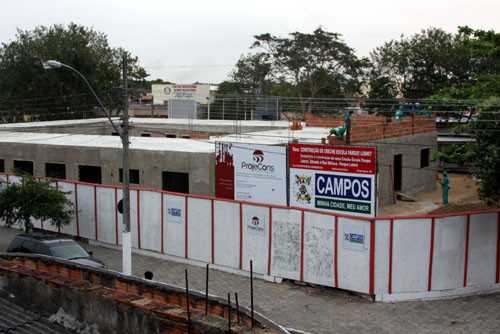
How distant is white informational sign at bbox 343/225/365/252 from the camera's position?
49.5 feet

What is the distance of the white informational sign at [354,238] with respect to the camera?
1508 centimetres

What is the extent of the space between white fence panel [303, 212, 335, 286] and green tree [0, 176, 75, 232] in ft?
34.0

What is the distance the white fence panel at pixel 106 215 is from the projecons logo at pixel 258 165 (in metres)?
Result: 5.56

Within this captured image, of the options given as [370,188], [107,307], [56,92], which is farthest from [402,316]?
[56,92]

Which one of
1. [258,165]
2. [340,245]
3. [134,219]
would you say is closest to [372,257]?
[340,245]

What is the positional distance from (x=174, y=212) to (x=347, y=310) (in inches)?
298

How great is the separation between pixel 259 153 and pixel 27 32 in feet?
168

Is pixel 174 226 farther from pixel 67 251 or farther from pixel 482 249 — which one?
pixel 482 249

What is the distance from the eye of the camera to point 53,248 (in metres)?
16.5

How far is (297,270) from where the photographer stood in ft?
53.7

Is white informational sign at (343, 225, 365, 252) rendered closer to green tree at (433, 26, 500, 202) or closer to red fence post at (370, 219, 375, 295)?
red fence post at (370, 219, 375, 295)

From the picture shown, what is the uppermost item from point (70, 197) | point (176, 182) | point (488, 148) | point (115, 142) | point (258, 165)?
point (488, 148)

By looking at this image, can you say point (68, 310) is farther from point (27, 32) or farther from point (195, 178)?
point (27, 32)

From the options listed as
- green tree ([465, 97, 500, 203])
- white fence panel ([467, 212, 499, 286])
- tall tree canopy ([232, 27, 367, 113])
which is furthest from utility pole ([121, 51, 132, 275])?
tall tree canopy ([232, 27, 367, 113])
